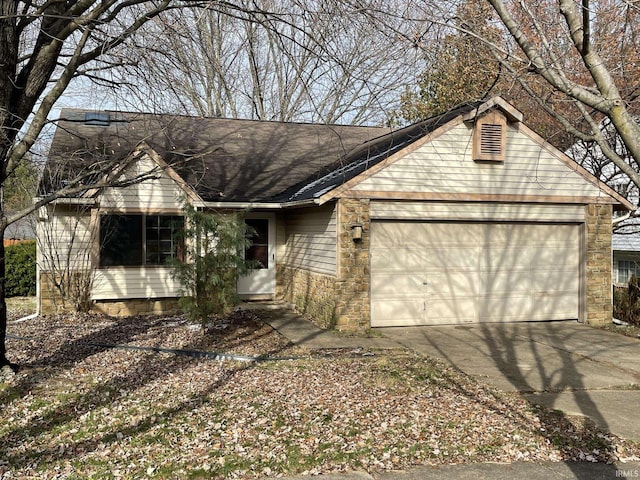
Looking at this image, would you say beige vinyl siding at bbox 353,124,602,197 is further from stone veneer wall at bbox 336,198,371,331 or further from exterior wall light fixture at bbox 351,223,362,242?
exterior wall light fixture at bbox 351,223,362,242

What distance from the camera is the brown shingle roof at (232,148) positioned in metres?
13.7

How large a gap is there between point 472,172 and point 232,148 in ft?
25.0

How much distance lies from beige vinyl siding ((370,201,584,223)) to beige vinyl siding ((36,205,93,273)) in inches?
254

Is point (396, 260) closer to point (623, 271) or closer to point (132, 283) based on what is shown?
point (132, 283)

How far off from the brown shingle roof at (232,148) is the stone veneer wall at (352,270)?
9.19ft

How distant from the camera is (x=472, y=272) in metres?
11.9

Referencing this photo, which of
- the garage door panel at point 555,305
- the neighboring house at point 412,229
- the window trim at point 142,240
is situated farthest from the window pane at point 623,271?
the window trim at point 142,240

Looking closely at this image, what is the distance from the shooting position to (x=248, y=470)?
4566 mm

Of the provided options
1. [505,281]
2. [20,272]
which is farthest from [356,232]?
[20,272]

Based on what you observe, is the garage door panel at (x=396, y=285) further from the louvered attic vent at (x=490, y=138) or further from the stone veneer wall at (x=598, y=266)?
the stone veneer wall at (x=598, y=266)

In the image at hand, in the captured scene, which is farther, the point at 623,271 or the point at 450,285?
the point at 623,271

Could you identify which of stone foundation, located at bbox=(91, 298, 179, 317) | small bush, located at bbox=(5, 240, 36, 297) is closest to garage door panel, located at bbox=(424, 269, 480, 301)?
stone foundation, located at bbox=(91, 298, 179, 317)

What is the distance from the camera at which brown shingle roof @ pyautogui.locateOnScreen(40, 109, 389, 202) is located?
13.7 meters

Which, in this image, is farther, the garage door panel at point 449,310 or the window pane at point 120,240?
the window pane at point 120,240
